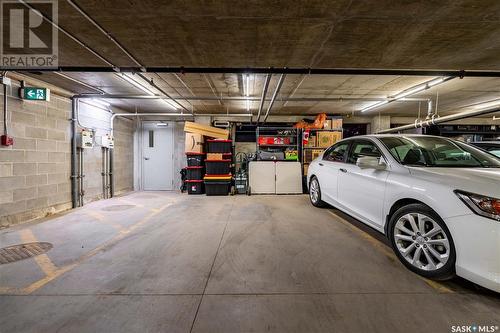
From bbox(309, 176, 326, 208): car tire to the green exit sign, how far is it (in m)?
5.36

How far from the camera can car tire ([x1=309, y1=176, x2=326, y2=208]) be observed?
4782mm

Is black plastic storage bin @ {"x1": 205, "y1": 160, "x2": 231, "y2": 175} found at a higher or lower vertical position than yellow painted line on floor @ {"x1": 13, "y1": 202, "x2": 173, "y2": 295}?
higher

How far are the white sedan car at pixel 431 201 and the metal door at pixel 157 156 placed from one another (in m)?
6.81

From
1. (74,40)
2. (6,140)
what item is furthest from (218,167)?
(74,40)

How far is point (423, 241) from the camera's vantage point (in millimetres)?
2084

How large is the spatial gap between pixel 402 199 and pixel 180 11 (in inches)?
116

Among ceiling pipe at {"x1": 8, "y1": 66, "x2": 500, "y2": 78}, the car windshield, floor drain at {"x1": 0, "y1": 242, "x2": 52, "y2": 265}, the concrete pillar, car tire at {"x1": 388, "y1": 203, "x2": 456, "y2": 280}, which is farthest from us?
the concrete pillar

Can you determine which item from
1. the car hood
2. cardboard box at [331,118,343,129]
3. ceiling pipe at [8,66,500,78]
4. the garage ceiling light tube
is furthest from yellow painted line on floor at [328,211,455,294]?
cardboard box at [331,118,343,129]

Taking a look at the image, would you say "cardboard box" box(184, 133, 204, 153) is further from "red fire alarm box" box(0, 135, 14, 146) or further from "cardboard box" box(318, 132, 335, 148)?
"cardboard box" box(318, 132, 335, 148)

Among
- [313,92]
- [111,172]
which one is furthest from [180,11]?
[111,172]

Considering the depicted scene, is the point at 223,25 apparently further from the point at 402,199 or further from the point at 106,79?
the point at 106,79

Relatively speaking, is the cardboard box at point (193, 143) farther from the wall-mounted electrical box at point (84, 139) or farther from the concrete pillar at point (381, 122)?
the concrete pillar at point (381, 122)

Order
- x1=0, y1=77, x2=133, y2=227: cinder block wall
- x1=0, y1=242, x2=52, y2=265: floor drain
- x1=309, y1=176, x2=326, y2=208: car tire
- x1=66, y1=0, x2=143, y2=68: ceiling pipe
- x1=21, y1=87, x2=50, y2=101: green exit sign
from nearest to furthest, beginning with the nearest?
x1=66, y1=0, x2=143, y2=68: ceiling pipe < x1=0, y1=242, x2=52, y2=265: floor drain < x1=0, y1=77, x2=133, y2=227: cinder block wall < x1=21, y1=87, x2=50, y2=101: green exit sign < x1=309, y1=176, x2=326, y2=208: car tire

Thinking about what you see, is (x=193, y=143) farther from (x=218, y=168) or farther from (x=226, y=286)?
(x=226, y=286)
